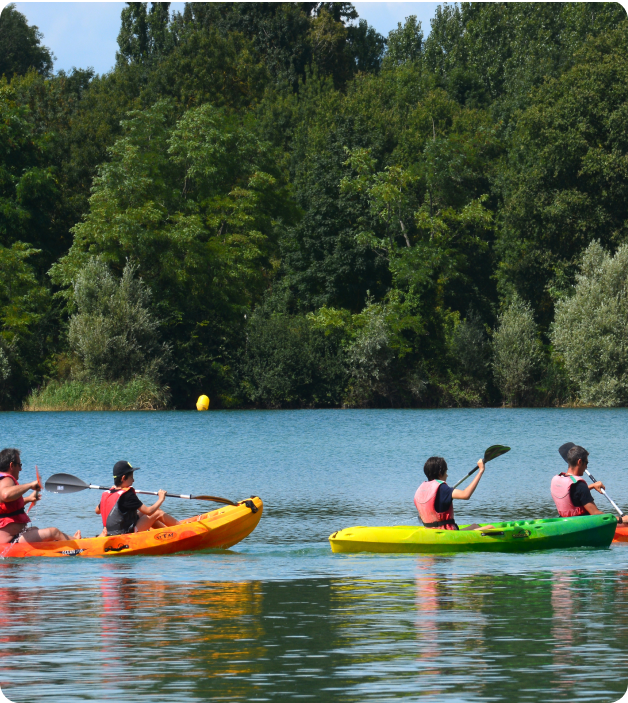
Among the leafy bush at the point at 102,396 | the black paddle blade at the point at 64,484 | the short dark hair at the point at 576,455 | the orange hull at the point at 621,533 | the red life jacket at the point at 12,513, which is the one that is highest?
the leafy bush at the point at 102,396

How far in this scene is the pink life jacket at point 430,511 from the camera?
14539mm

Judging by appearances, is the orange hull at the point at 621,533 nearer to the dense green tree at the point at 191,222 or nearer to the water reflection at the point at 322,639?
the water reflection at the point at 322,639

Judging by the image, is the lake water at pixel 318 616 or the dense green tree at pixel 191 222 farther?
the dense green tree at pixel 191 222

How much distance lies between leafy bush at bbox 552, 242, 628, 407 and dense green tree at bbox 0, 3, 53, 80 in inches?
1761

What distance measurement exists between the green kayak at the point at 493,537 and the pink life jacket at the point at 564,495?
0.32 metres

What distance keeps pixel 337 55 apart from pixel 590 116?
27.9 metres

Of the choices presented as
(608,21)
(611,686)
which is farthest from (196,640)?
(608,21)

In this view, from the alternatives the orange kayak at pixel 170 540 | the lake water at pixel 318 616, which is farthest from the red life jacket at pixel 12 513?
the lake water at pixel 318 616

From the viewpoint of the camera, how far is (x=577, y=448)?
585 inches

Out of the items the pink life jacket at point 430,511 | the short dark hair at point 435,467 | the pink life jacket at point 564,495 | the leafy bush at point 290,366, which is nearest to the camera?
the short dark hair at point 435,467

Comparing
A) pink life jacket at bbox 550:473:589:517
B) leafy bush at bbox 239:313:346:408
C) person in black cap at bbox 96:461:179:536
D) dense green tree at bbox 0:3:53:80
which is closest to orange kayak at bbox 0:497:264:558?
person in black cap at bbox 96:461:179:536

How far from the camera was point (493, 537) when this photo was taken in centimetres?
1502

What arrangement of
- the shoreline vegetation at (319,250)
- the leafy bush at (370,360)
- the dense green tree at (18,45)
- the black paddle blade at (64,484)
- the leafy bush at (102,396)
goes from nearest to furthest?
the black paddle blade at (64,484)
the leafy bush at (102,396)
the shoreline vegetation at (319,250)
the leafy bush at (370,360)
the dense green tree at (18,45)

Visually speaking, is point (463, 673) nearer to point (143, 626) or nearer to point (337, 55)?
point (143, 626)
